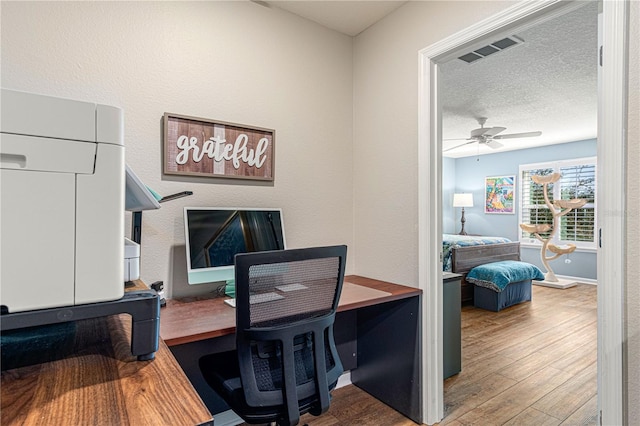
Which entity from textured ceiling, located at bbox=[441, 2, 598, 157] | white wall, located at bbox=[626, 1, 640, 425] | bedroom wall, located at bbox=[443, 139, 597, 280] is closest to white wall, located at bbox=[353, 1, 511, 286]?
textured ceiling, located at bbox=[441, 2, 598, 157]

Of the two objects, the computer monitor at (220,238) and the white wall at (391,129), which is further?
the white wall at (391,129)

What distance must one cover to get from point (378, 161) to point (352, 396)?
5.15 feet

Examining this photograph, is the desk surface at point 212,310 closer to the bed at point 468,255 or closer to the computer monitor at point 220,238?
the computer monitor at point 220,238

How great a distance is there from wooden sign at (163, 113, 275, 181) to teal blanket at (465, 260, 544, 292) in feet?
10.3

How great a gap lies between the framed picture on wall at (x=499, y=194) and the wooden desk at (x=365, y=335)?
18.1 ft

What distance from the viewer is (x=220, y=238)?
68.8 inches

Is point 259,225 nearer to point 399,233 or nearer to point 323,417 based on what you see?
point 399,233

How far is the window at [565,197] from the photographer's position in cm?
555

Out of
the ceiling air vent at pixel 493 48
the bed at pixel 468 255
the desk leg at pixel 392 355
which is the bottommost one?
the desk leg at pixel 392 355

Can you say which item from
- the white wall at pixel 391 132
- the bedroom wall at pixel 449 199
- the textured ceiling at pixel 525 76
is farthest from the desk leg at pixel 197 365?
the bedroom wall at pixel 449 199

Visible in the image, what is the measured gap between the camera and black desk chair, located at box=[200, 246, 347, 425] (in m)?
1.23

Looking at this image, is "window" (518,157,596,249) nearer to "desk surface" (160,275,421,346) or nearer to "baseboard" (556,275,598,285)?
"baseboard" (556,275,598,285)

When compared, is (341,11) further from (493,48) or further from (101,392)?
(101,392)

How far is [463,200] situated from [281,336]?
660cm
